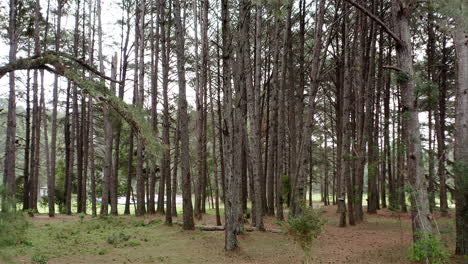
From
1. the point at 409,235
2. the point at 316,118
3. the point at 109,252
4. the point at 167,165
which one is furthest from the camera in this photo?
the point at 316,118

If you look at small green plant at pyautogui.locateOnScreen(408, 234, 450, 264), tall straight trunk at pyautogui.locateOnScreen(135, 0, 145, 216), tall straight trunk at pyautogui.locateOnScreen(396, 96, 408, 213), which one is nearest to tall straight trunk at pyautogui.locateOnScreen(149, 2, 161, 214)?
tall straight trunk at pyautogui.locateOnScreen(135, 0, 145, 216)

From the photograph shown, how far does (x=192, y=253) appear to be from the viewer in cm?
1002

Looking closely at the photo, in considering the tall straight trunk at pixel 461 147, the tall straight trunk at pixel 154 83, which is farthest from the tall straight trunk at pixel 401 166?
the tall straight trunk at pixel 154 83

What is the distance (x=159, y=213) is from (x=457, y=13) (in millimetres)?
16438

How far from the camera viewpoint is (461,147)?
8828 millimetres

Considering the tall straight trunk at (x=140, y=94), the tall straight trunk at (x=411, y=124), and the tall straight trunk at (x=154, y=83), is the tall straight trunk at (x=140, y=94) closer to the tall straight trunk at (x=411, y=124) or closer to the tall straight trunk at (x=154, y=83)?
the tall straight trunk at (x=154, y=83)

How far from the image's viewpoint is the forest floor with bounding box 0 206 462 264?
9.23m

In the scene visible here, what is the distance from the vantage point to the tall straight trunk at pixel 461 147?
8414 mm

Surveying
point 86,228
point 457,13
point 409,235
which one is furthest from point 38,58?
point 409,235

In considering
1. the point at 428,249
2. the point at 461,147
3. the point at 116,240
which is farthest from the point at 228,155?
the point at 461,147

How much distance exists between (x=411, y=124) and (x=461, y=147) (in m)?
2.08

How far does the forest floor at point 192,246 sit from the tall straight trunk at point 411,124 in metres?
1.51

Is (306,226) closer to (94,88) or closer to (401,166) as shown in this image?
(94,88)

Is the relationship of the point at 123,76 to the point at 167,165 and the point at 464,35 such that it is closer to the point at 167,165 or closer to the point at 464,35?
the point at 167,165
